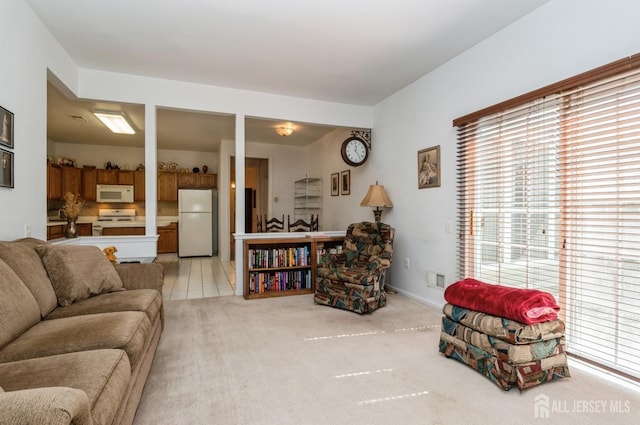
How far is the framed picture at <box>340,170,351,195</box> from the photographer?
564cm

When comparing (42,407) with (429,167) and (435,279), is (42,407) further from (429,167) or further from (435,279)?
(429,167)

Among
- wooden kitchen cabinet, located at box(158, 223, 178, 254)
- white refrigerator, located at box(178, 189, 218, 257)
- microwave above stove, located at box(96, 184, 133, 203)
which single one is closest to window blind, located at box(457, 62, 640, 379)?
white refrigerator, located at box(178, 189, 218, 257)

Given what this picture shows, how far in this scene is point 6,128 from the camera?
2.22 meters

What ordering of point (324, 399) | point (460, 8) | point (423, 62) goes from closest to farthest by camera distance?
1. point (324, 399)
2. point (460, 8)
3. point (423, 62)

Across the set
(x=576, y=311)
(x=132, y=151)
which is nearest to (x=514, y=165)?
(x=576, y=311)

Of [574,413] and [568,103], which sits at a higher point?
[568,103]

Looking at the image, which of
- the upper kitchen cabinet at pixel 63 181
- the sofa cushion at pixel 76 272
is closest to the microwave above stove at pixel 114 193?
the upper kitchen cabinet at pixel 63 181

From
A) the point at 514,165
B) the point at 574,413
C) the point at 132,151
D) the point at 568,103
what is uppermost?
the point at 132,151

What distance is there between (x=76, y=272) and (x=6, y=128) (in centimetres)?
112

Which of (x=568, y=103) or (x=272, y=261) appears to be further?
(x=272, y=261)

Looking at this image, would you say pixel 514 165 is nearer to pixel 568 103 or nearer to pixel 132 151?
pixel 568 103

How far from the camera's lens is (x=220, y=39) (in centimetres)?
296

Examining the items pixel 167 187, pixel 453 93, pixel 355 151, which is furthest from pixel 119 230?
pixel 453 93

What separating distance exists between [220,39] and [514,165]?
Result: 284cm
